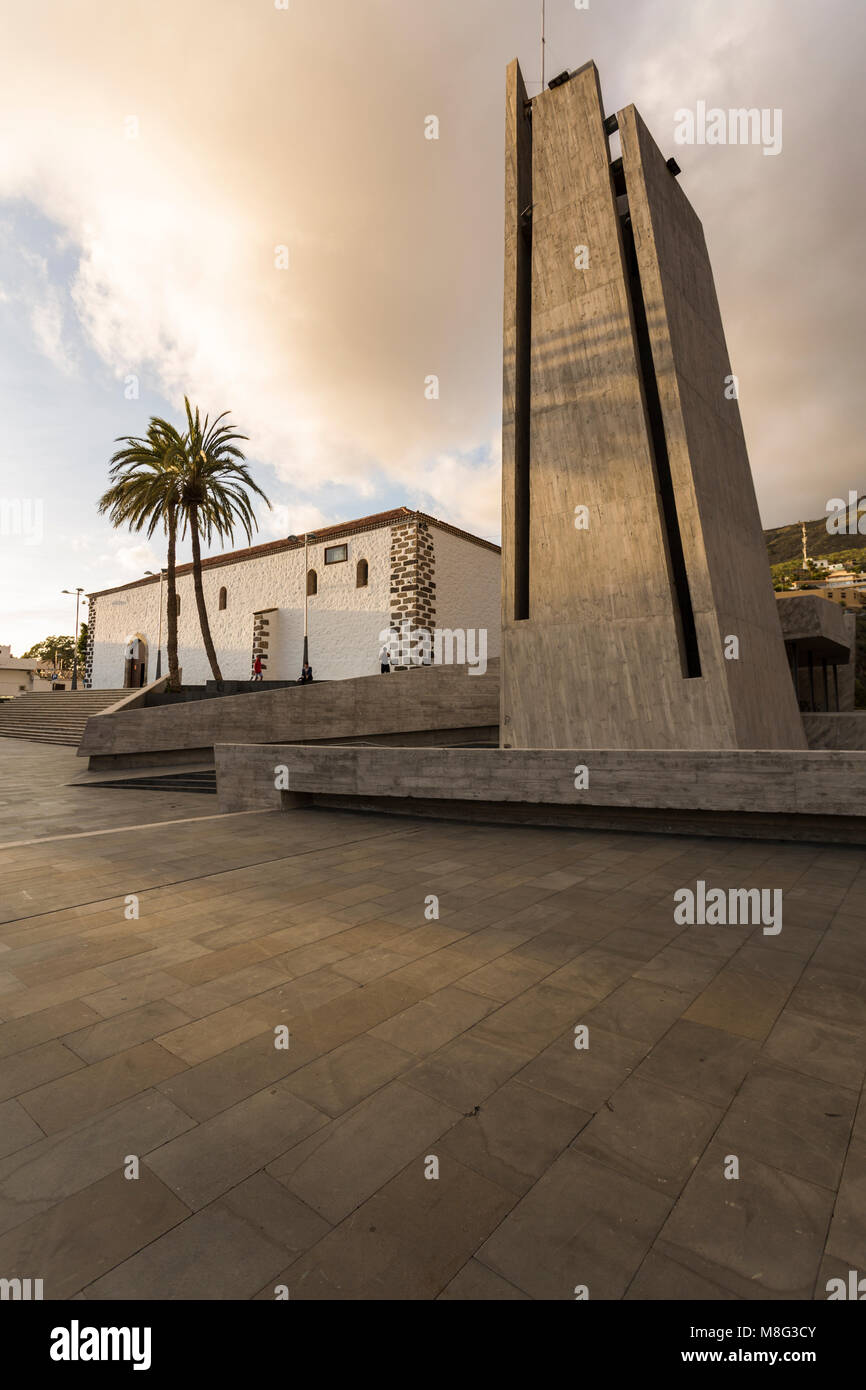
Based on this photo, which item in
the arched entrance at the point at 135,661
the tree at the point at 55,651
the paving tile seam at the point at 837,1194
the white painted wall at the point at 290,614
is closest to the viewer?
the paving tile seam at the point at 837,1194

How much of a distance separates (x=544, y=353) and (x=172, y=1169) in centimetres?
1115

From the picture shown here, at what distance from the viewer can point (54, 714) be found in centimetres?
2441

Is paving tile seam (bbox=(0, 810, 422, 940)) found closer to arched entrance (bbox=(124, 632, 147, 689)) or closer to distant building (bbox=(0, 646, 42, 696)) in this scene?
arched entrance (bbox=(124, 632, 147, 689))

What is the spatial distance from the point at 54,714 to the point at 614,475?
2304 cm

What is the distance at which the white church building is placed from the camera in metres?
23.5

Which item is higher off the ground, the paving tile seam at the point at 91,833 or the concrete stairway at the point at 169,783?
the concrete stairway at the point at 169,783

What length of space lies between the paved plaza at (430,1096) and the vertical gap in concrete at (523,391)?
21.9ft

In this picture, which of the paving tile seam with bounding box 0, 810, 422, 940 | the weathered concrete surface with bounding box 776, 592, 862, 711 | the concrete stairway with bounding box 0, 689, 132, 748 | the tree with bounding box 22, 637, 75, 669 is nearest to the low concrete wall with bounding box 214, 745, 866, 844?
the paving tile seam with bounding box 0, 810, 422, 940

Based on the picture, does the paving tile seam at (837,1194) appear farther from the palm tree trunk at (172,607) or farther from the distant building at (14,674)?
the distant building at (14,674)

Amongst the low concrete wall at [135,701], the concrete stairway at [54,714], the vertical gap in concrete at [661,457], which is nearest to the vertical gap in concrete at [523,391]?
the vertical gap in concrete at [661,457]

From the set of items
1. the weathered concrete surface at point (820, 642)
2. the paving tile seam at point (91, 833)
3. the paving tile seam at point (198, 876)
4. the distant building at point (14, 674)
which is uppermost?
the distant building at point (14, 674)

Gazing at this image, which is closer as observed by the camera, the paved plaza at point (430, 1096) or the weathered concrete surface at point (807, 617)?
the paved plaza at point (430, 1096)

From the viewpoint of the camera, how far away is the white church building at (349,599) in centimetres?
2352

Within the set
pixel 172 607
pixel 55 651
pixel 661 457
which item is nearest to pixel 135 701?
pixel 172 607
